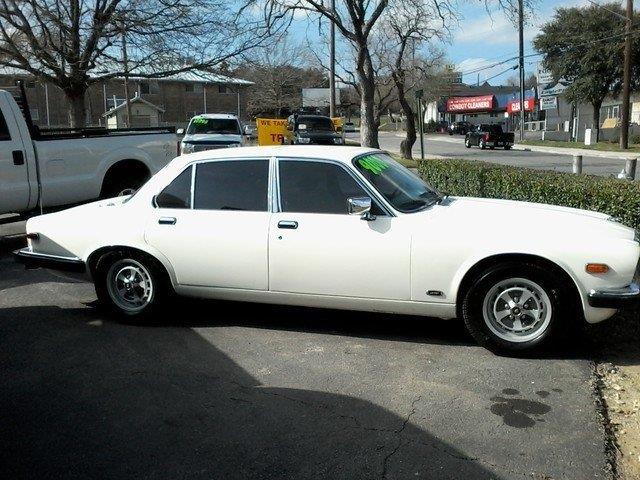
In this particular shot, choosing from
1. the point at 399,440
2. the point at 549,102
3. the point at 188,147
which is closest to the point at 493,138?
the point at 549,102

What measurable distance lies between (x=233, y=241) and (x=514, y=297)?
7.49 ft

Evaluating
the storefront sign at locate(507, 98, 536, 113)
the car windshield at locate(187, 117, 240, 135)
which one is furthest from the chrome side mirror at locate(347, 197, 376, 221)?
the storefront sign at locate(507, 98, 536, 113)

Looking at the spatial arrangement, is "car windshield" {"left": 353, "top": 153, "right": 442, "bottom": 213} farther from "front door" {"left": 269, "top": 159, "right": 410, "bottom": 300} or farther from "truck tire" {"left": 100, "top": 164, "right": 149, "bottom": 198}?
"truck tire" {"left": 100, "top": 164, "right": 149, "bottom": 198}

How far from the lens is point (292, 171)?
217 inches

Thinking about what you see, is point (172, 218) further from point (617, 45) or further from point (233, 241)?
point (617, 45)

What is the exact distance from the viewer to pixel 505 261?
4.82m

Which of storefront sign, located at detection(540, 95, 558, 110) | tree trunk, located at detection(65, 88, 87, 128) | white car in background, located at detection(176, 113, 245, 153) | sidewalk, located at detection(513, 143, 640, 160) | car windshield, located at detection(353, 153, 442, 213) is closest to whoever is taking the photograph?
car windshield, located at detection(353, 153, 442, 213)

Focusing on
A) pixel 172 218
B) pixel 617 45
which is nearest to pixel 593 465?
pixel 172 218

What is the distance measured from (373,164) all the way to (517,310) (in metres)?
1.71

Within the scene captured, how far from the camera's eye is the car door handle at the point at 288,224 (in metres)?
5.29

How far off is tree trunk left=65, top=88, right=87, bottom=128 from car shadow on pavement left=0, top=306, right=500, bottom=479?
655 inches

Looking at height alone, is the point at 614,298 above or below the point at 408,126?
below

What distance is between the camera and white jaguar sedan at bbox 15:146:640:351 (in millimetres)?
4734

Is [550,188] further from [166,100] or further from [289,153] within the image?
[166,100]
